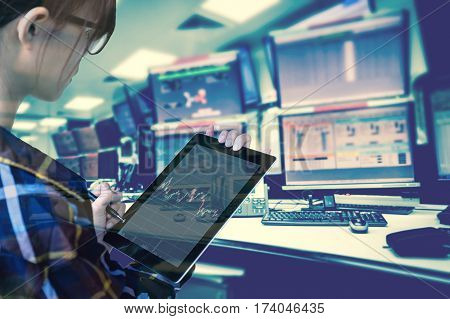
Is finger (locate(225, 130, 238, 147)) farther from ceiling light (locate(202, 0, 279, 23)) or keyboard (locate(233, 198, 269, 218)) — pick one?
ceiling light (locate(202, 0, 279, 23))

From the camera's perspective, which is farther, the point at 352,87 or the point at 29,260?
the point at 352,87

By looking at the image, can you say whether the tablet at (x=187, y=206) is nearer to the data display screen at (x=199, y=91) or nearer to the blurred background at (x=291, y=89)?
the blurred background at (x=291, y=89)

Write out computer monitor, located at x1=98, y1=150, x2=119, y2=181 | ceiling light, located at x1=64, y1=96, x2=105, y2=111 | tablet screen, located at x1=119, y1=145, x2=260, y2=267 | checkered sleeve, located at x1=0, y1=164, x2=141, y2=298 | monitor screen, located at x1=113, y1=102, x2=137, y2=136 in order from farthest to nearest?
ceiling light, located at x1=64, y1=96, x2=105, y2=111
monitor screen, located at x1=113, y1=102, x2=137, y2=136
computer monitor, located at x1=98, y1=150, x2=119, y2=181
tablet screen, located at x1=119, y1=145, x2=260, y2=267
checkered sleeve, located at x1=0, y1=164, x2=141, y2=298

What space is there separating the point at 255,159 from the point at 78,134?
128 cm

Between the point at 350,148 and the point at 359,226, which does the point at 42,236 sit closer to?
the point at 359,226

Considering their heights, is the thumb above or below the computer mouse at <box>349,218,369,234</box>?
above

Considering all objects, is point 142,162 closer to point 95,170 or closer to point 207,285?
point 95,170

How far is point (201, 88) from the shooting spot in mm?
1311

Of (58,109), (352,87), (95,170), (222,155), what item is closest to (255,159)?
(222,155)

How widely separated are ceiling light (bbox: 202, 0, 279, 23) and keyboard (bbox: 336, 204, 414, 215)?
2.59 ft

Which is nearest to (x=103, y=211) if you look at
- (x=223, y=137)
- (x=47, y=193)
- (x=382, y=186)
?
(x=47, y=193)

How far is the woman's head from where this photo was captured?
59cm

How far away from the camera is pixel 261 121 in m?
1.26

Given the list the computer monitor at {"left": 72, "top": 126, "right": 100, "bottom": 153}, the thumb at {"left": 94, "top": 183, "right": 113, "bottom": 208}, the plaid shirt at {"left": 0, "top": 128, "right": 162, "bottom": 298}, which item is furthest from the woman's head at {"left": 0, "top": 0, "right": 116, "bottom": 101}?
the computer monitor at {"left": 72, "top": 126, "right": 100, "bottom": 153}
